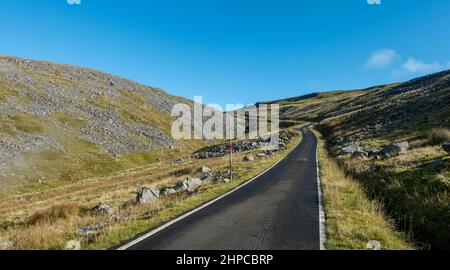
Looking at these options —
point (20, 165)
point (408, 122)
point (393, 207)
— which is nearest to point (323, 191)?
point (393, 207)

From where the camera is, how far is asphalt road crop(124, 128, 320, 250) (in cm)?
801

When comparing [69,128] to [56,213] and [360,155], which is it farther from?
[360,155]

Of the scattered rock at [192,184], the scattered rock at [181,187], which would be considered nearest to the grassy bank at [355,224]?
the scattered rock at [192,184]

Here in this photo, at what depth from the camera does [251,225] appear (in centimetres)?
993

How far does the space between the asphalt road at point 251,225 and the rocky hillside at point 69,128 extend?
38288mm

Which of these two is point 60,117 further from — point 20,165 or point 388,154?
point 388,154

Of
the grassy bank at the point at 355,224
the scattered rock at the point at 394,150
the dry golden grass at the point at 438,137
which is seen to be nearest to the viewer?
the grassy bank at the point at 355,224

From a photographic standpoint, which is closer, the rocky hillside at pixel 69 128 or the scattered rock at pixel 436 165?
the scattered rock at pixel 436 165

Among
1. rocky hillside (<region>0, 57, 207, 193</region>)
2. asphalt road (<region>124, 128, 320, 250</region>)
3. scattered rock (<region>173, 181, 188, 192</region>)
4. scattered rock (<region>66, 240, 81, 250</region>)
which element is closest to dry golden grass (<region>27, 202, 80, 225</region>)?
scattered rock (<region>173, 181, 188, 192</region>)

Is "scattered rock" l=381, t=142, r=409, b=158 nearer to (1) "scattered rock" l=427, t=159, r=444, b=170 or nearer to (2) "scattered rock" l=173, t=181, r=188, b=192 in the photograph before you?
(1) "scattered rock" l=427, t=159, r=444, b=170

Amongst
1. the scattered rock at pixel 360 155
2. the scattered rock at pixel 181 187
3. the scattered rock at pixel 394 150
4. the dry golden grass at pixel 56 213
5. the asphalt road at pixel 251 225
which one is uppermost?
the scattered rock at pixel 394 150

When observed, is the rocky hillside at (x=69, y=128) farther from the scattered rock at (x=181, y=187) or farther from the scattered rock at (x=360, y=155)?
the scattered rock at (x=360, y=155)

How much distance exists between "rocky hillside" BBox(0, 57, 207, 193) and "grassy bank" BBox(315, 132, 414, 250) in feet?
136

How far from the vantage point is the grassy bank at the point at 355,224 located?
7.98 meters
